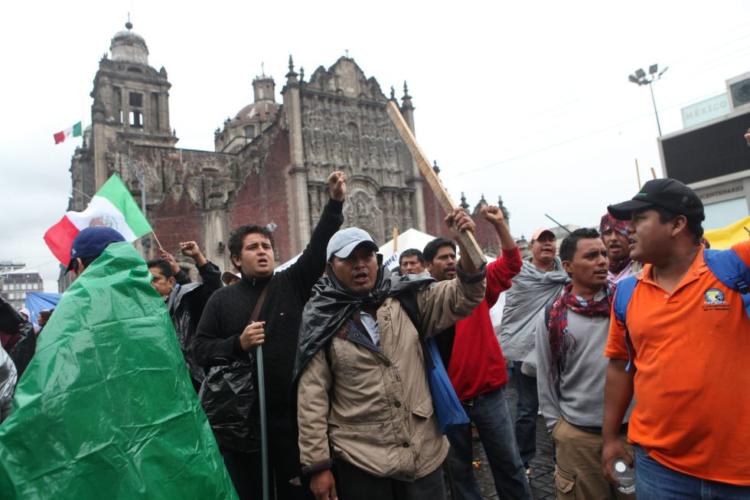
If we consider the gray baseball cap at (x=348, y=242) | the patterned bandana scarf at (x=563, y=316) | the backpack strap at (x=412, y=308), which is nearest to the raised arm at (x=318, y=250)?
the gray baseball cap at (x=348, y=242)

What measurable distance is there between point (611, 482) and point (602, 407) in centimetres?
40

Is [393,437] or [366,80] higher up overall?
[366,80]

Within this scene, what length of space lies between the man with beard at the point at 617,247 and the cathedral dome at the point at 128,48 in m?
43.2

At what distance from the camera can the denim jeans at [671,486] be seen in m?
1.85

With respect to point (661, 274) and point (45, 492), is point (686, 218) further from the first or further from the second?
point (45, 492)

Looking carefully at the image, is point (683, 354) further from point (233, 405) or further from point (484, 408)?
point (233, 405)

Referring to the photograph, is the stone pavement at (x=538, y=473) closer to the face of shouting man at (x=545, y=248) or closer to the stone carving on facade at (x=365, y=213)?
the face of shouting man at (x=545, y=248)

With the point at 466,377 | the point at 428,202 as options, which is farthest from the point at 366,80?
the point at 466,377

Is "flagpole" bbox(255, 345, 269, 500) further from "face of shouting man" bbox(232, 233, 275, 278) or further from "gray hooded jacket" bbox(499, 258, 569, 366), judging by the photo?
"gray hooded jacket" bbox(499, 258, 569, 366)

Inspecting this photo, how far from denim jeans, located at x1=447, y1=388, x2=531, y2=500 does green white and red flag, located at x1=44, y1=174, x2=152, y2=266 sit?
516 centimetres

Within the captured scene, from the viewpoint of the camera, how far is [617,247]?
12.3 feet

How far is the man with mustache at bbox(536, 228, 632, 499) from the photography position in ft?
8.79

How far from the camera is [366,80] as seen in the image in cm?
3269

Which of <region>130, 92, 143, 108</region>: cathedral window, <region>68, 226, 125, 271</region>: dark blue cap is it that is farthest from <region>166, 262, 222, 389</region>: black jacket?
<region>130, 92, 143, 108</region>: cathedral window
